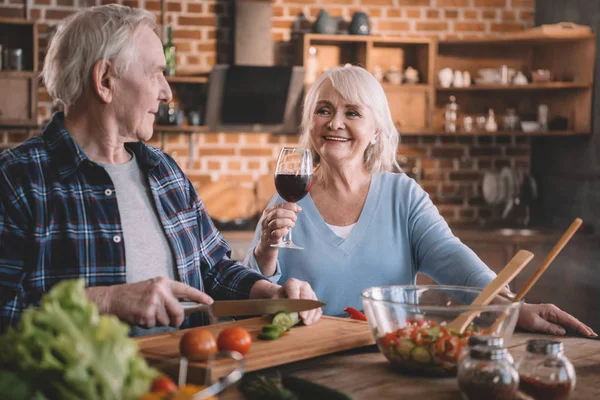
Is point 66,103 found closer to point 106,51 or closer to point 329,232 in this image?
point 106,51

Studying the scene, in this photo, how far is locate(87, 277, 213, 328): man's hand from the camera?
5.35ft

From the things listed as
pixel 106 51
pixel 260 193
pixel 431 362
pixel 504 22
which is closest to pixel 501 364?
pixel 431 362

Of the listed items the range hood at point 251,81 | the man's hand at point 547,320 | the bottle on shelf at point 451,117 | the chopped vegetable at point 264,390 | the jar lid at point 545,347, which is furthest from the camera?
the bottle on shelf at point 451,117

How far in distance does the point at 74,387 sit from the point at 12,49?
4.37m

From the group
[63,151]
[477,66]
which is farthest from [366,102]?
[477,66]

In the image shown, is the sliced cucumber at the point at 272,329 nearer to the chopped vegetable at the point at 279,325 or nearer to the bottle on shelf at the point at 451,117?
the chopped vegetable at the point at 279,325

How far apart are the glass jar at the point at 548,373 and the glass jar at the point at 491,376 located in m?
0.07

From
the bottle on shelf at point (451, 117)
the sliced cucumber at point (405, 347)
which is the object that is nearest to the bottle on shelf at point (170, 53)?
the bottle on shelf at point (451, 117)

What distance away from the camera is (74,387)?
0.97 meters

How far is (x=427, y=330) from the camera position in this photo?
1.51m

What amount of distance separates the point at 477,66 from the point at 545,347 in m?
4.60

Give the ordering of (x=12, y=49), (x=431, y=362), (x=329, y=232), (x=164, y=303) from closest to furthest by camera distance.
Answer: (x=431, y=362) < (x=164, y=303) < (x=329, y=232) < (x=12, y=49)

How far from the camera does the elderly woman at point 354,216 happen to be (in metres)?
2.53

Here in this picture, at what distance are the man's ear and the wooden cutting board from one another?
63 cm
